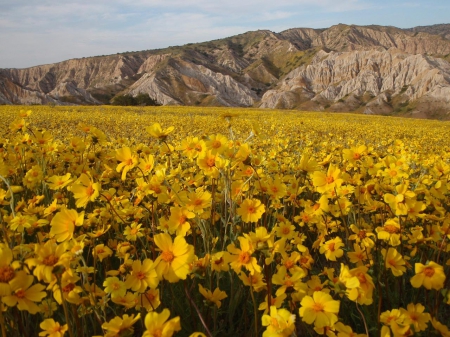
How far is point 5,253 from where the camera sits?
1.12 metres

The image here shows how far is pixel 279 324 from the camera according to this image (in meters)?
1.13

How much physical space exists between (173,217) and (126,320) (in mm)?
643

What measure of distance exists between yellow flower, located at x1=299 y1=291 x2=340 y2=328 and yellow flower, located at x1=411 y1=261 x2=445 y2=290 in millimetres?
446

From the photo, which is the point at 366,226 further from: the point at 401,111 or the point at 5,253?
the point at 401,111

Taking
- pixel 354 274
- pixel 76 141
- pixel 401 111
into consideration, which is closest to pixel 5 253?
pixel 354 274

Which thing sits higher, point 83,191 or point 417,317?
point 83,191

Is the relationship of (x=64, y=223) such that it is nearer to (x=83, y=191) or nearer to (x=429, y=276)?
(x=83, y=191)

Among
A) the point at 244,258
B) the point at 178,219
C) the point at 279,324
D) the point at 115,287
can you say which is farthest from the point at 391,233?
the point at 115,287

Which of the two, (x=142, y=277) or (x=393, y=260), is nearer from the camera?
(x=142, y=277)

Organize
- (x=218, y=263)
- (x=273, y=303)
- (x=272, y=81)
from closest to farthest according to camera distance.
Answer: (x=273, y=303) → (x=218, y=263) → (x=272, y=81)

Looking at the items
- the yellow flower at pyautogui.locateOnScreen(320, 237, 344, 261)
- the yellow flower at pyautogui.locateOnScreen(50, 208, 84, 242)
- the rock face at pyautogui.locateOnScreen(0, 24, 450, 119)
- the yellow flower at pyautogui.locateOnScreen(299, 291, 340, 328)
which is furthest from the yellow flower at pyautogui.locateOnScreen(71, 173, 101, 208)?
the rock face at pyautogui.locateOnScreen(0, 24, 450, 119)

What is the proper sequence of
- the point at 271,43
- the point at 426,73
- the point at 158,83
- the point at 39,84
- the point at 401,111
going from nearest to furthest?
1. the point at 401,111
2. the point at 426,73
3. the point at 158,83
4. the point at 39,84
5. the point at 271,43

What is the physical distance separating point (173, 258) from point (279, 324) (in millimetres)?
498

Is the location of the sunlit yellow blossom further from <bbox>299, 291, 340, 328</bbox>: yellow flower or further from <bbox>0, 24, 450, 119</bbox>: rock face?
<bbox>0, 24, 450, 119</bbox>: rock face
